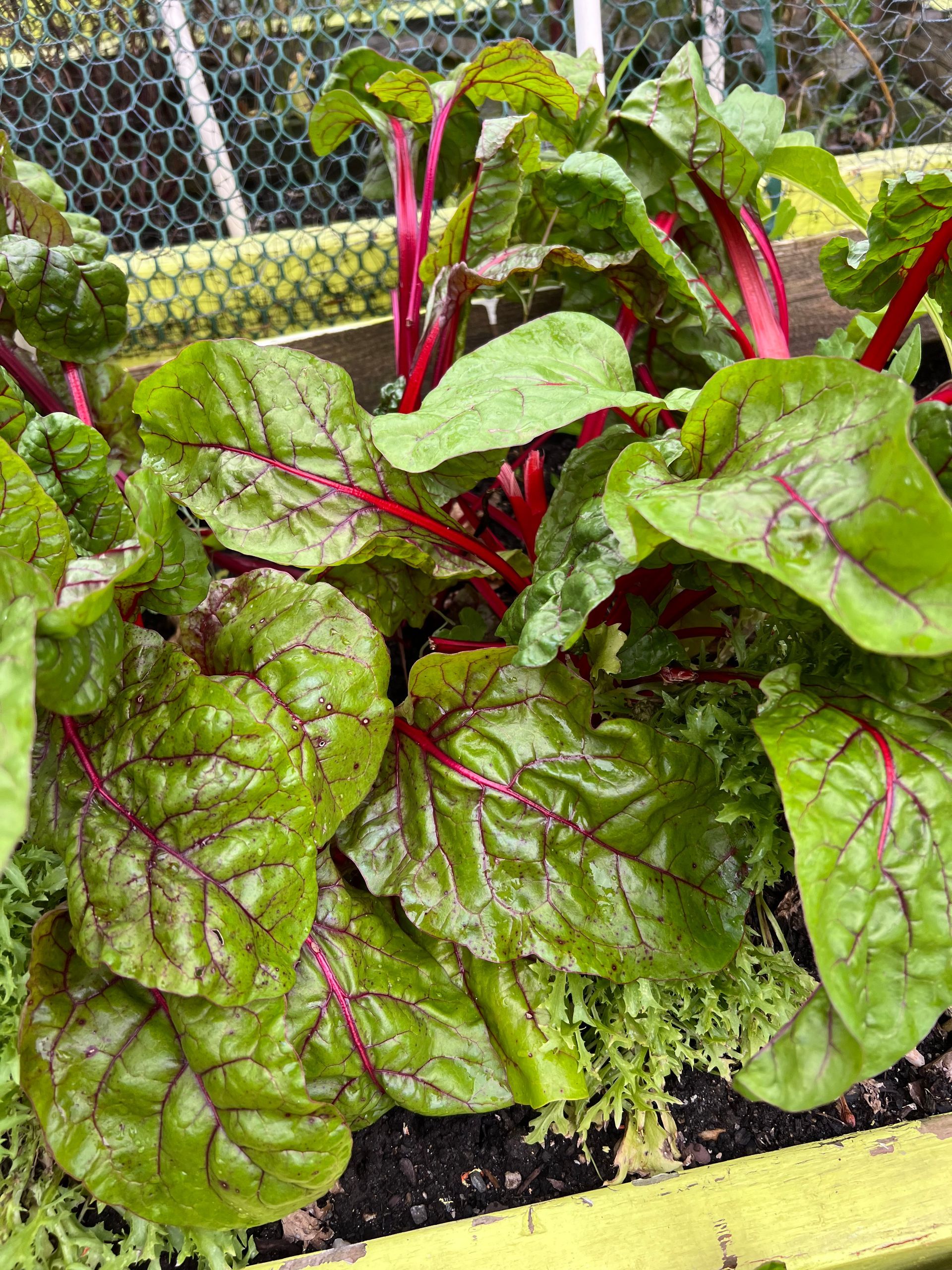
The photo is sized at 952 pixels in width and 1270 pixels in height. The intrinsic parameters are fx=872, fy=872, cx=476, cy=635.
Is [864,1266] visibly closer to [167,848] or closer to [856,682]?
[856,682]

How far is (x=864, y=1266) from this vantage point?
838 mm

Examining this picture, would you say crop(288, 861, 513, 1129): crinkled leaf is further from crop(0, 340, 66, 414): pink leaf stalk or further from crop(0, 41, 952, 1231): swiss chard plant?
crop(0, 340, 66, 414): pink leaf stalk

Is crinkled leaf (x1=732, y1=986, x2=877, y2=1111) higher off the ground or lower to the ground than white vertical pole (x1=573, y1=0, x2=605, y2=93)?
lower

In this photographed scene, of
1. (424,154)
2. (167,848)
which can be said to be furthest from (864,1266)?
(424,154)

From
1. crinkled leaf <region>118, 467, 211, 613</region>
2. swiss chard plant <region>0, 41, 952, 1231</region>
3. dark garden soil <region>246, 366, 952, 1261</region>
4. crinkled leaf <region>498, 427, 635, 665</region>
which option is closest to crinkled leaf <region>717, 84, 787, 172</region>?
swiss chard plant <region>0, 41, 952, 1231</region>

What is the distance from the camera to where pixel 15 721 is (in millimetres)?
524

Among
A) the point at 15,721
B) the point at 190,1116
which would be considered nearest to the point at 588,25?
the point at 15,721

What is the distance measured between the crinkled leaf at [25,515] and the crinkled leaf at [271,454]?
16 cm

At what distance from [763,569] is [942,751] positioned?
27 cm

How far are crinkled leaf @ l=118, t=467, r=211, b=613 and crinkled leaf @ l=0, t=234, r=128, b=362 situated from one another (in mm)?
285

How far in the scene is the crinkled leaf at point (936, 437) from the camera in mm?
748

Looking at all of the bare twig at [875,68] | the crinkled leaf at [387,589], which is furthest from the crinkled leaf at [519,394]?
the bare twig at [875,68]

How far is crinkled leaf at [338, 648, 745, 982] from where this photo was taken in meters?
0.87

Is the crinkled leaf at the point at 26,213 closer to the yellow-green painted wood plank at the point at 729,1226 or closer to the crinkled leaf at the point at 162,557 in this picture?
the crinkled leaf at the point at 162,557
